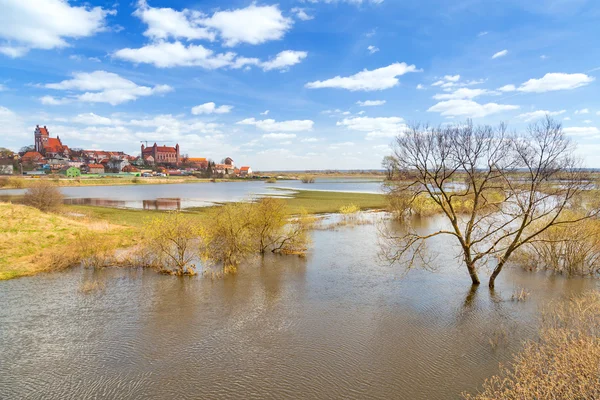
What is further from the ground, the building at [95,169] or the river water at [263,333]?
the building at [95,169]

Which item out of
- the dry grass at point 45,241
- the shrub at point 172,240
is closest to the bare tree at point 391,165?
the shrub at point 172,240

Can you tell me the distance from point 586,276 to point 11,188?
121 meters

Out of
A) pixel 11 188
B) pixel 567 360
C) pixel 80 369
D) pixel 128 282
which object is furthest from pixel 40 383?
pixel 11 188

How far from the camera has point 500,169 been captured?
18219mm

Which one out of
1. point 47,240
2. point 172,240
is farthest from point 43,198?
point 172,240

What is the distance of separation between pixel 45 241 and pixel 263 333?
23669mm

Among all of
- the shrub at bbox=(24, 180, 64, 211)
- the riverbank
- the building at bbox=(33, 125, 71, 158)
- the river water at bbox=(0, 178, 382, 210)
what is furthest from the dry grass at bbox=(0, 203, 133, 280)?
the building at bbox=(33, 125, 71, 158)

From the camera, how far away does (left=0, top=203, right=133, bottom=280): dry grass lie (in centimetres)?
2395

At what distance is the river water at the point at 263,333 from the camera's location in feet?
38.6

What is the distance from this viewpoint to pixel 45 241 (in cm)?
2830

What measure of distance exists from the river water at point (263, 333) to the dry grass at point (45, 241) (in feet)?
6.41

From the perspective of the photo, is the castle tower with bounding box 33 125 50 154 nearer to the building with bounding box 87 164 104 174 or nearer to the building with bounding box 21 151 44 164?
the building with bounding box 21 151 44 164

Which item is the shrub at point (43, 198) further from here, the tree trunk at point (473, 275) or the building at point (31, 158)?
the building at point (31, 158)

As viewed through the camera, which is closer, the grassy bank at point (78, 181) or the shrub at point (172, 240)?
the shrub at point (172, 240)
